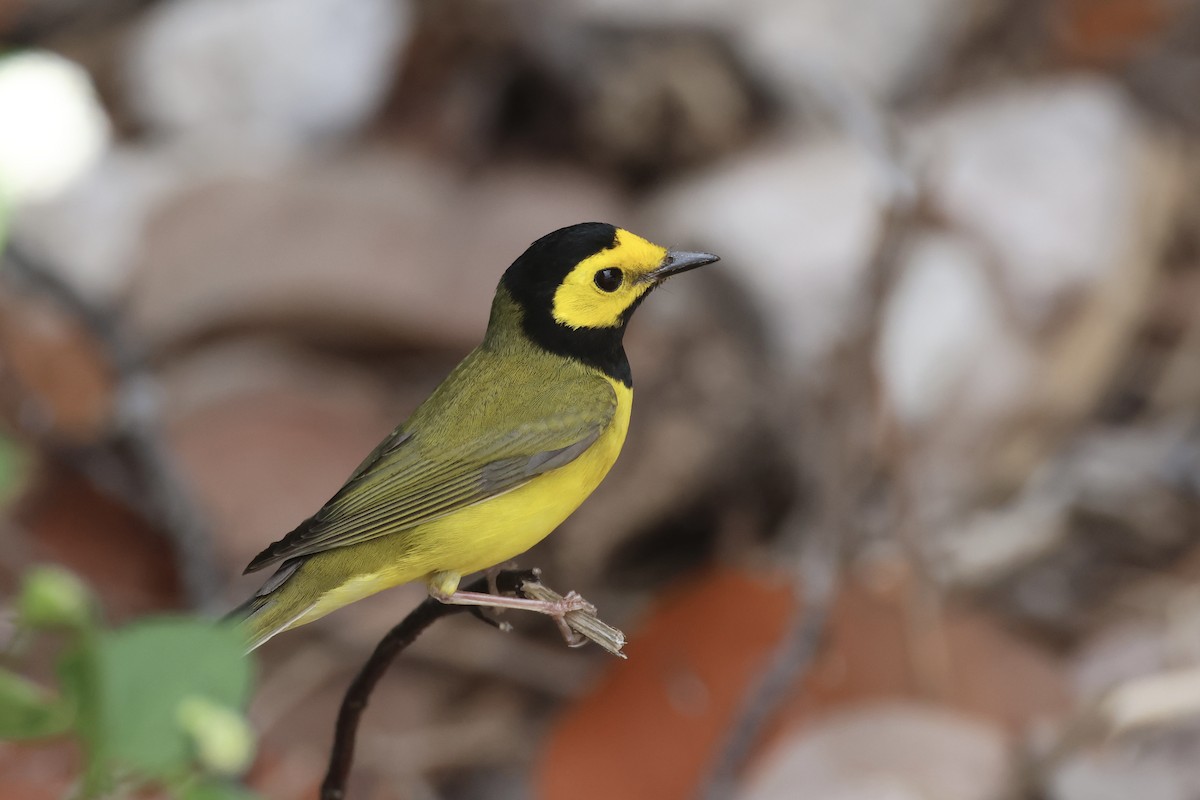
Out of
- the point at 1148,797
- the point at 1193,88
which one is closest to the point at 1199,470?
the point at 1148,797

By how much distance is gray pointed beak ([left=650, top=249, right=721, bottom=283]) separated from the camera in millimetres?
1228

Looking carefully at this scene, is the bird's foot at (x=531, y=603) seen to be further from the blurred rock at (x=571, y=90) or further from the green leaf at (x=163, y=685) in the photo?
the blurred rock at (x=571, y=90)

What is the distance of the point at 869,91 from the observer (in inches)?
170

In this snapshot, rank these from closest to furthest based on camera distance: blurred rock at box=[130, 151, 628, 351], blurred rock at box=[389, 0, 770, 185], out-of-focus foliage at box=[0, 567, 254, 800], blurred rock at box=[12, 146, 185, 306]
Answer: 1. out-of-focus foliage at box=[0, 567, 254, 800]
2. blurred rock at box=[130, 151, 628, 351]
3. blurred rock at box=[12, 146, 185, 306]
4. blurred rock at box=[389, 0, 770, 185]

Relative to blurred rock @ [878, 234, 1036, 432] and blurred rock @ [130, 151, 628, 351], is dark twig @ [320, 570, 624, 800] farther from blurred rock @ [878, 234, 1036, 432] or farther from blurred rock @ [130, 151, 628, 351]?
blurred rock @ [878, 234, 1036, 432]

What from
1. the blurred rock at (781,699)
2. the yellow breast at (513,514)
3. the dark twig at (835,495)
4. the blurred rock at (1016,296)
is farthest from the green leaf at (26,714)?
the blurred rock at (1016,296)

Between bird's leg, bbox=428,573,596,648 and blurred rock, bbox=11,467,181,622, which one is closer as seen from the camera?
bird's leg, bbox=428,573,596,648

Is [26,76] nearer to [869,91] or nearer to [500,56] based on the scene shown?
[500,56]

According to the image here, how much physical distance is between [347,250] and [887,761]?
176 centimetres

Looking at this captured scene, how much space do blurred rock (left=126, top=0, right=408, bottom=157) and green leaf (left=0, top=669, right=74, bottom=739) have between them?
3.23 meters

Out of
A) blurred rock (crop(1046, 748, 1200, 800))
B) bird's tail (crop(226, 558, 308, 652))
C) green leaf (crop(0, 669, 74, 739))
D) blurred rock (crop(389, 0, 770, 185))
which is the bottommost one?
green leaf (crop(0, 669, 74, 739))

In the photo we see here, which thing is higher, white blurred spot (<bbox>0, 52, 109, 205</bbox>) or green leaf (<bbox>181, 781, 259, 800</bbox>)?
white blurred spot (<bbox>0, 52, 109, 205</bbox>)

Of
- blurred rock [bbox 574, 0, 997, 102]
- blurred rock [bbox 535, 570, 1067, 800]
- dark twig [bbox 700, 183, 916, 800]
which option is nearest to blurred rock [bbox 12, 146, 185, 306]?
blurred rock [bbox 574, 0, 997, 102]

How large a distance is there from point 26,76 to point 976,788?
A: 2024mm
